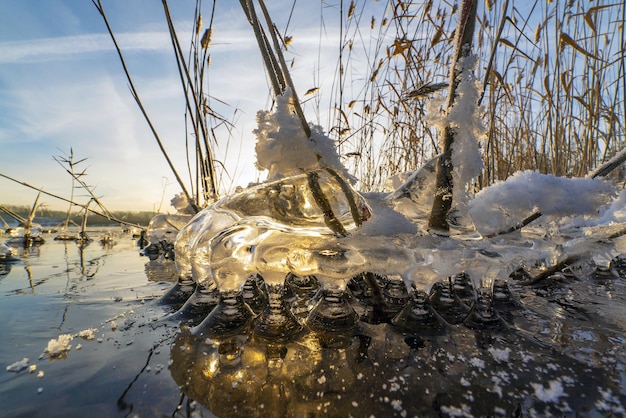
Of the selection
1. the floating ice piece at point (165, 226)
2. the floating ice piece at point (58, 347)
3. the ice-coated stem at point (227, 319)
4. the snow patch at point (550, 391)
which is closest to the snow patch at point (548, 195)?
the snow patch at point (550, 391)

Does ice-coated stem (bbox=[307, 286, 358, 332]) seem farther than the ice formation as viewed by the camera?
Yes

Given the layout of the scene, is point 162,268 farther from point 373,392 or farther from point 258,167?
point 373,392

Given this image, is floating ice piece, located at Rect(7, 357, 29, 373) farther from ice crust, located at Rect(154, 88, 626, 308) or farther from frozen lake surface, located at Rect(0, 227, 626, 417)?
ice crust, located at Rect(154, 88, 626, 308)

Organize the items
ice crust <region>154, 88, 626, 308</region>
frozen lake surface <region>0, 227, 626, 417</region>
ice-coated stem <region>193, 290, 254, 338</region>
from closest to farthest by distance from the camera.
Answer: frozen lake surface <region>0, 227, 626, 417</region>
ice crust <region>154, 88, 626, 308</region>
ice-coated stem <region>193, 290, 254, 338</region>

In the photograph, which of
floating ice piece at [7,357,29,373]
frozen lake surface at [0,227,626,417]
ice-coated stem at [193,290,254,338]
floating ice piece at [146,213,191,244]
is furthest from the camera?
floating ice piece at [146,213,191,244]

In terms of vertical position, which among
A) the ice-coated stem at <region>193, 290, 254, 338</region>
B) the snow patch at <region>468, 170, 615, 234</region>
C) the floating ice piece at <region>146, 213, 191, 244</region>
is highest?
the snow patch at <region>468, 170, 615, 234</region>

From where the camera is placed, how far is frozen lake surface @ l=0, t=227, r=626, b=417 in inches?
23.8

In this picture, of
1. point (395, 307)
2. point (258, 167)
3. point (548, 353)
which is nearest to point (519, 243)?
point (548, 353)

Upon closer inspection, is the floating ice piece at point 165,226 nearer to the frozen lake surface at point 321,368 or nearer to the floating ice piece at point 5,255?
the floating ice piece at point 5,255

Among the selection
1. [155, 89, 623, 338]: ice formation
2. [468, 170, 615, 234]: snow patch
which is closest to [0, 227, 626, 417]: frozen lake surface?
[155, 89, 623, 338]: ice formation

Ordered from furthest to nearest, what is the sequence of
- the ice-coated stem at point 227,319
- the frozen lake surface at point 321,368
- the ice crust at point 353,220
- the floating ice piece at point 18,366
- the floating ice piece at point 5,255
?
the floating ice piece at point 5,255
the ice-coated stem at point 227,319
the ice crust at point 353,220
the floating ice piece at point 18,366
the frozen lake surface at point 321,368

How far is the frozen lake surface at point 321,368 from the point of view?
0.61m

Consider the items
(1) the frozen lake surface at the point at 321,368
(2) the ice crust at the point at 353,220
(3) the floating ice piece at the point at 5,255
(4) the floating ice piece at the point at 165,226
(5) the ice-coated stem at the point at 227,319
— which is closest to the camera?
(1) the frozen lake surface at the point at 321,368

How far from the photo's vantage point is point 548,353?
801mm
